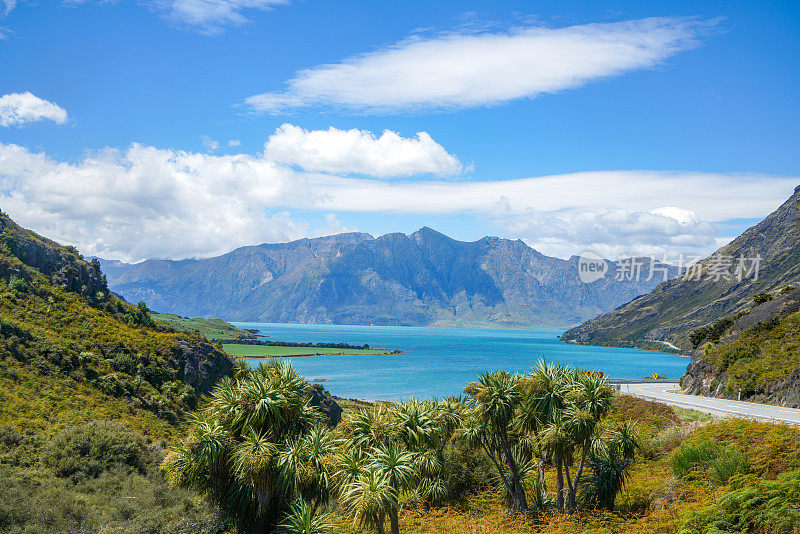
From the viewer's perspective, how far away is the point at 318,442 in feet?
69.5

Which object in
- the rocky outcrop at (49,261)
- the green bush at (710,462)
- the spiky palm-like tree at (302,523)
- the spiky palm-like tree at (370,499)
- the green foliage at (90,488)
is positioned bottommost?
the green foliage at (90,488)

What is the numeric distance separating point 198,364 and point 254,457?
2350 inches

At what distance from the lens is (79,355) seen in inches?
2163

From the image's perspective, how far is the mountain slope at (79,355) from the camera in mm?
45469

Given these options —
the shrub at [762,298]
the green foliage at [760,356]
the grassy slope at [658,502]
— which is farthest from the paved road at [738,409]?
the shrub at [762,298]

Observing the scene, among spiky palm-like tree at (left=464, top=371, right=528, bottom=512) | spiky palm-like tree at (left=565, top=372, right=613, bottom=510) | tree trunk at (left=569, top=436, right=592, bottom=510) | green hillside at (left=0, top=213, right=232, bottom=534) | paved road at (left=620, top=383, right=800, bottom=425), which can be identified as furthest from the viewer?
paved road at (left=620, top=383, right=800, bottom=425)

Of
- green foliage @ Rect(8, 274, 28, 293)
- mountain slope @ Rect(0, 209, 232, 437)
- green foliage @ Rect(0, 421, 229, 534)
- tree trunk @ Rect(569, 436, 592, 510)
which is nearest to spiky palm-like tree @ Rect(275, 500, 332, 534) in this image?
green foliage @ Rect(0, 421, 229, 534)

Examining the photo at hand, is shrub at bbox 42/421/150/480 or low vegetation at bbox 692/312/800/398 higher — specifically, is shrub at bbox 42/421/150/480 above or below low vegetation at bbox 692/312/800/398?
below

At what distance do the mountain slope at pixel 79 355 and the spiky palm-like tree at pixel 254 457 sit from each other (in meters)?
24.5

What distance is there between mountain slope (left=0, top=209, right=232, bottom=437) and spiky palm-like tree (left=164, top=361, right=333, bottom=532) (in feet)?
80.4

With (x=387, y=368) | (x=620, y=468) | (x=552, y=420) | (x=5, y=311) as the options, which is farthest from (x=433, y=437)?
(x=387, y=368)

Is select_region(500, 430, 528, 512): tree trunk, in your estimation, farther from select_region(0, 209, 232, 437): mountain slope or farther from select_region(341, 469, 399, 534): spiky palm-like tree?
select_region(0, 209, 232, 437): mountain slope

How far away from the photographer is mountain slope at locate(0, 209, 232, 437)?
45469 mm

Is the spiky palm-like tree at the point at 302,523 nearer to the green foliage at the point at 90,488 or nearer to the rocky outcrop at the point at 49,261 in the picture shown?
the green foliage at the point at 90,488
